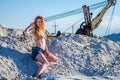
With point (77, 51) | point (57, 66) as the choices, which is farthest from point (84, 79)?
point (77, 51)

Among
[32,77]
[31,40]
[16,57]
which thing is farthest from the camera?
[31,40]

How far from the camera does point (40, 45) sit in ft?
32.1

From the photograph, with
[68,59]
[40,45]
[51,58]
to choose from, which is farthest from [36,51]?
[68,59]

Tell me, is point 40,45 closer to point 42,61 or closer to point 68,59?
point 42,61

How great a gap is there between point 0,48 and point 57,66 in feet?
4.83

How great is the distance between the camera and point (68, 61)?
10445 millimetres

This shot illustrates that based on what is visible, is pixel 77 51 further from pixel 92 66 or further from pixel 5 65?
pixel 5 65

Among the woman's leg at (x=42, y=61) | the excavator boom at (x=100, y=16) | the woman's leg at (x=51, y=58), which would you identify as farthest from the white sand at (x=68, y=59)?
the excavator boom at (x=100, y=16)

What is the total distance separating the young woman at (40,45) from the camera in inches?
377

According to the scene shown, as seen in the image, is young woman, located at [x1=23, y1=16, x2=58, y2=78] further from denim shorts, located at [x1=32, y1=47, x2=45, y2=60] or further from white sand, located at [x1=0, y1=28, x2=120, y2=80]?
white sand, located at [x1=0, y1=28, x2=120, y2=80]

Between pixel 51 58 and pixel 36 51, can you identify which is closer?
pixel 36 51

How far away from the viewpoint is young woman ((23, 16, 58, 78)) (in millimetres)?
9586

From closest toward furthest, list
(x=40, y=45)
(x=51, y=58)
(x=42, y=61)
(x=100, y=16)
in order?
1. (x=42, y=61)
2. (x=40, y=45)
3. (x=51, y=58)
4. (x=100, y=16)

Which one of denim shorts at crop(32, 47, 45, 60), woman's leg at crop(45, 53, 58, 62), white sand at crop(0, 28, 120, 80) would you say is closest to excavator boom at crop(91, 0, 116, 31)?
white sand at crop(0, 28, 120, 80)
